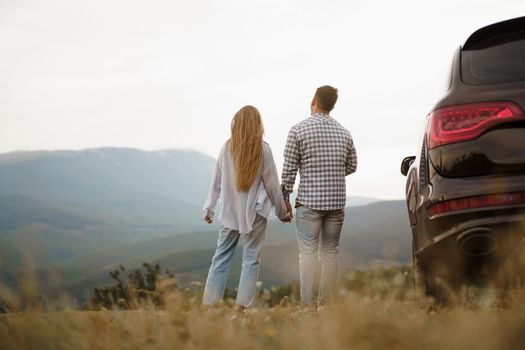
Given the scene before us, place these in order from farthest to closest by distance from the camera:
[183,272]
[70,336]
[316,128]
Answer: [183,272] < [316,128] < [70,336]

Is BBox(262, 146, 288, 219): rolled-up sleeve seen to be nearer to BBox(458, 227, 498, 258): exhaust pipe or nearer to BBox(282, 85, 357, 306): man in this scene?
BBox(282, 85, 357, 306): man

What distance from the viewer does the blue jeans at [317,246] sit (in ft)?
20.1

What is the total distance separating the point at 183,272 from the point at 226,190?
551ft

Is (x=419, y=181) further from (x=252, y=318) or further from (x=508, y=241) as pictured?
(x=252, y=318)

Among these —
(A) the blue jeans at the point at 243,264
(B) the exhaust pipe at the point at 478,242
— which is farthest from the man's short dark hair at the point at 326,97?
(B) the exhaust pipe at the point at 478,242

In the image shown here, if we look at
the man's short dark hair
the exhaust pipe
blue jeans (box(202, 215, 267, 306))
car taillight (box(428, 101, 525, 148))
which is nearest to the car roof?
car taillight (box(428, 101, 525, 148))

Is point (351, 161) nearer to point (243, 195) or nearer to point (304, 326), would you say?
point (243, 195)

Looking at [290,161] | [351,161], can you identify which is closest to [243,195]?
[290,161]

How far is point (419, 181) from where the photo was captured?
409 cm

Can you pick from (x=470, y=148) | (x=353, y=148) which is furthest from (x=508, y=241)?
(x=353, y=148)

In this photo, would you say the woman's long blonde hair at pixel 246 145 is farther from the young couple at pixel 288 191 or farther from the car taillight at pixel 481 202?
the car taillight at pixel 481 202

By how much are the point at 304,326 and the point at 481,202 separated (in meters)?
1.27

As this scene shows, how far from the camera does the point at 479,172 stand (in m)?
3.61

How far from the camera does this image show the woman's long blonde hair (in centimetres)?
632
